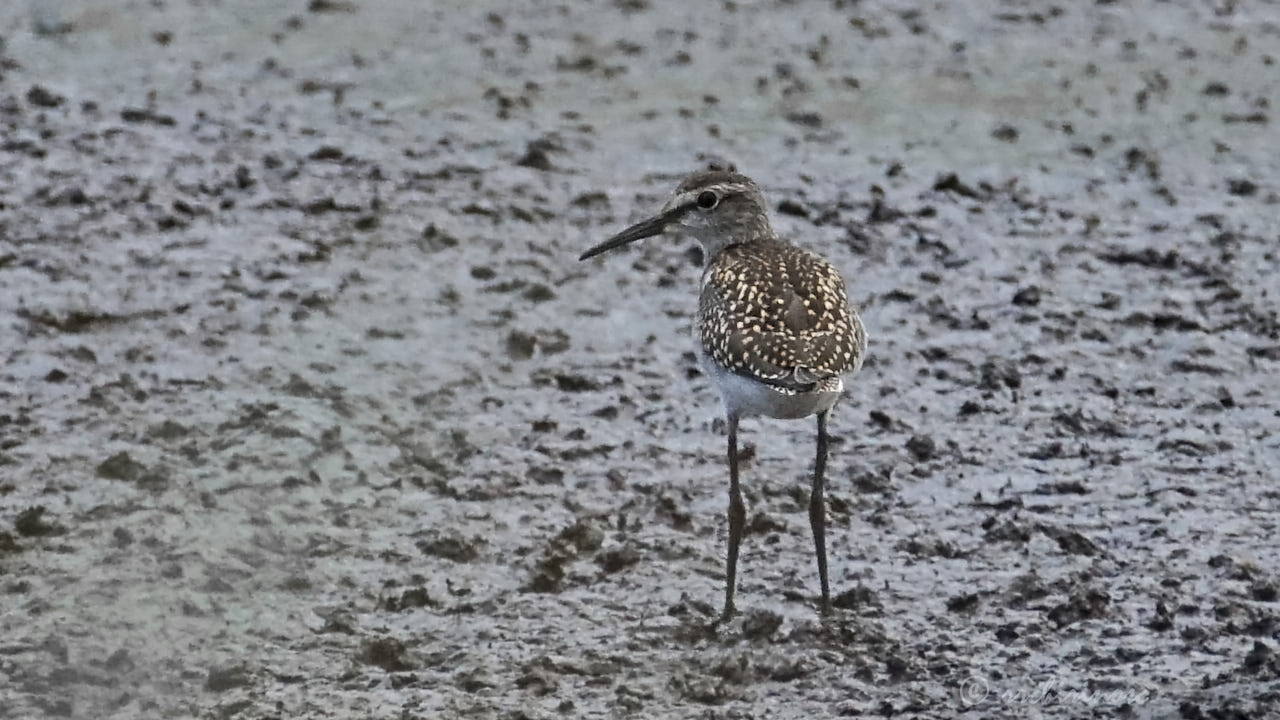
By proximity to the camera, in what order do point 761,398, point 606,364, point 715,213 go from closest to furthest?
point 761,398 → point 715,213 → point 606,364

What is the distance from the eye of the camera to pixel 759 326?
6422 mm

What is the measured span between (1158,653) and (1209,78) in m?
6.37

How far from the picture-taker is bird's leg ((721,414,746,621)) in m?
6.49

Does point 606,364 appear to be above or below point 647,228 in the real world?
below

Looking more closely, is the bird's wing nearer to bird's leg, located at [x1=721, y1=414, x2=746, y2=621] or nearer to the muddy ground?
bird's leg, located at [x1=721, y1=414, x2=746, y2=621]

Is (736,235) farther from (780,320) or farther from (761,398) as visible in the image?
(761,398)

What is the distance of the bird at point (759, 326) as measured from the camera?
6.28 meters

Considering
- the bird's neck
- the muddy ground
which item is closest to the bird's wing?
the bird's neck

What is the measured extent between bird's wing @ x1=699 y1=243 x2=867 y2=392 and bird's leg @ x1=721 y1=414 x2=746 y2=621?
33 cm

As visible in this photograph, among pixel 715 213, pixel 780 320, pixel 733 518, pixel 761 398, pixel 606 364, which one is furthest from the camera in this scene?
pixel 606 364

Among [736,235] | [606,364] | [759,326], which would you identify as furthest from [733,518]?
[606,364]

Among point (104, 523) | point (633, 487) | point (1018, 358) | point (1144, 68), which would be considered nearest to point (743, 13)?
point (1144, 68)

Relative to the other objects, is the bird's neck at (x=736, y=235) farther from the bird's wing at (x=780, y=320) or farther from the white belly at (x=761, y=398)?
the white belly at (x=761, y=398)

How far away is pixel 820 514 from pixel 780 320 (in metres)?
0.73
